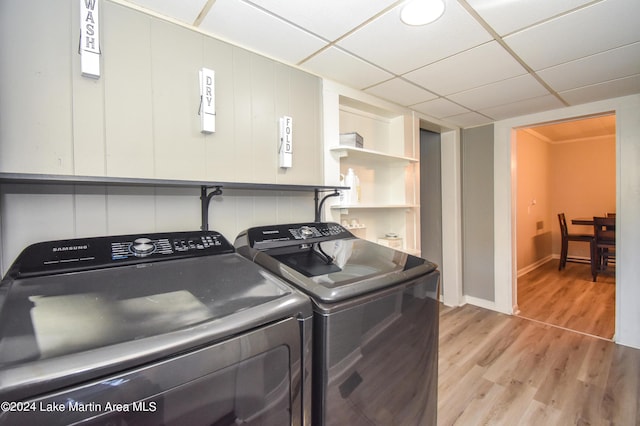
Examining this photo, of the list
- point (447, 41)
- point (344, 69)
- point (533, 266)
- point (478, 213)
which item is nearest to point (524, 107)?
point (478, 213)

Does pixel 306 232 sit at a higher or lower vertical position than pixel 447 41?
lower

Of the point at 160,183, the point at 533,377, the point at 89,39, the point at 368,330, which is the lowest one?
the point at 533,377

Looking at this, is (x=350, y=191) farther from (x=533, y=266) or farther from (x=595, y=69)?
(x=533, y=266)

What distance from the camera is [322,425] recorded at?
0.89 meters

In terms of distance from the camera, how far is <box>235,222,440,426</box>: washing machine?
0.90 metres

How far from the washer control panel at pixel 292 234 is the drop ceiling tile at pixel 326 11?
1.01 metres

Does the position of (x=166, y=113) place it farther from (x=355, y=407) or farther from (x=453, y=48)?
(x=453, y=48)

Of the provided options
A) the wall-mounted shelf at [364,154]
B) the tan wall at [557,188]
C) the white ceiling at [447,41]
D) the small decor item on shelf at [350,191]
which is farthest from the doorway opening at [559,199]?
the small decor item on shelf at [350,191]

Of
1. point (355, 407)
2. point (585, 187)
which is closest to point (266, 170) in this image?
point (355, 407)

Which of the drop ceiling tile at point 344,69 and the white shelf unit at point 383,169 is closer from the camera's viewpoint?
the drop ceiling tile at point 344,69

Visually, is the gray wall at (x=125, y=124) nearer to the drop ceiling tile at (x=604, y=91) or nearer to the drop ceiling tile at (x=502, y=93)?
the drop ceiling tile at (x=502, y=93)

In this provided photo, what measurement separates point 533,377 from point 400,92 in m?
2.37

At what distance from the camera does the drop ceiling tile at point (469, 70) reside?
1.71 m

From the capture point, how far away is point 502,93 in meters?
2.38
